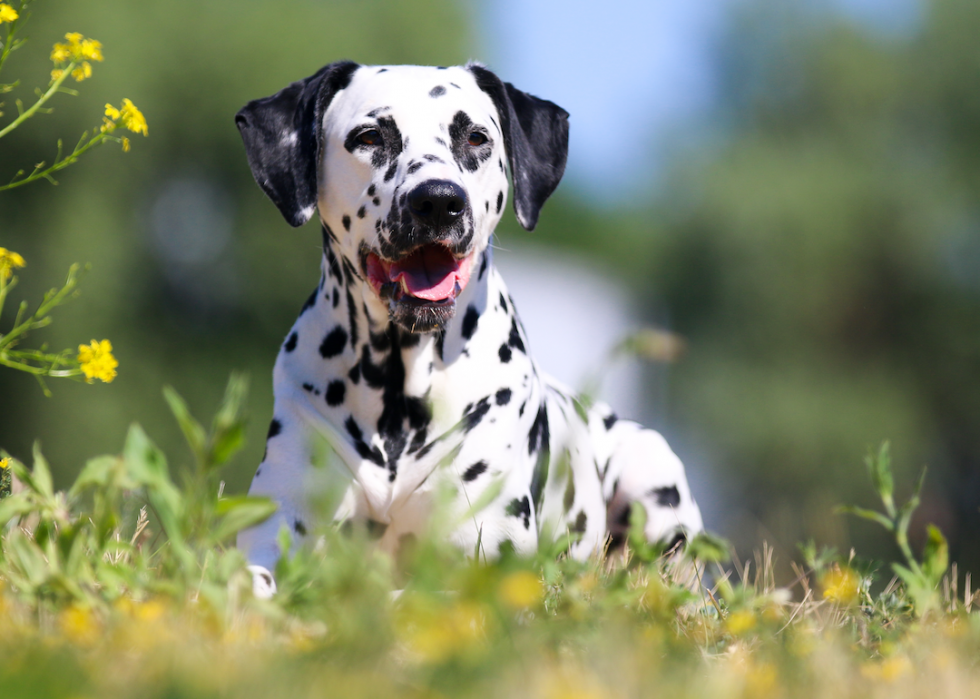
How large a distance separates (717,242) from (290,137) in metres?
20.8

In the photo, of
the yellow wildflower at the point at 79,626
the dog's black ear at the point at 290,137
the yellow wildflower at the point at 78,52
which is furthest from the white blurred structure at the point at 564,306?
the yellow wildflower at the point at 79,626

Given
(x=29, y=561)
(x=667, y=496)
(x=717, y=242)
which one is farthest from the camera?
(x=717, y=242)

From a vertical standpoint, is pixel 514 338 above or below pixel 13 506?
below

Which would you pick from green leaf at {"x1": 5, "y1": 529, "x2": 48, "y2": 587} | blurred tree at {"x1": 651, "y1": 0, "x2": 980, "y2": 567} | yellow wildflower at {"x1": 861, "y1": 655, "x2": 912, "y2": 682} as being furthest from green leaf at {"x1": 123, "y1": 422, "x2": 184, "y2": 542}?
blurred tree at {"x1": 651, "y1": 0, "x2": 980, "y2": 567}

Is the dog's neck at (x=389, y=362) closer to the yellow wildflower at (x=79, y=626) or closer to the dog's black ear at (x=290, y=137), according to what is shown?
the dog's black ear at (x=290, y=137)

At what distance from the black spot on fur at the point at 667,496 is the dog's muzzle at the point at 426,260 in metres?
1.55

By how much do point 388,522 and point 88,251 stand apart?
15.5 m

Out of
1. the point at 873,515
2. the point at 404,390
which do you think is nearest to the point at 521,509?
the point at 404,390

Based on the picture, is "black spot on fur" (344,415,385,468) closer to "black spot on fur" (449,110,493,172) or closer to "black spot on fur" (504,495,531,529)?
"black spot on fur" (504,495,531,529)

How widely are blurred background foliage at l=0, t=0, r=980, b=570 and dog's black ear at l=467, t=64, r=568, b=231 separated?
42.1 ft

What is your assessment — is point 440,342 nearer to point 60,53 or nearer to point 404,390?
point 404,390

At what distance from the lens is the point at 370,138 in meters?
3.87

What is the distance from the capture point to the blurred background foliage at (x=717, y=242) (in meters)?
17.9

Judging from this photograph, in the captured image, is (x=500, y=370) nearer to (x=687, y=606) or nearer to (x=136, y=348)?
(x=687, y=606)
